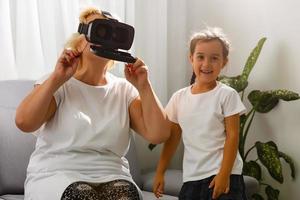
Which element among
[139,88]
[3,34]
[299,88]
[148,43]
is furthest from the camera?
[148,43]

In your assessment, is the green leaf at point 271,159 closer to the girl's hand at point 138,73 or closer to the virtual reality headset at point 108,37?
the girl's hand at point 138,73

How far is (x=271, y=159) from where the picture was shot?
2.31m

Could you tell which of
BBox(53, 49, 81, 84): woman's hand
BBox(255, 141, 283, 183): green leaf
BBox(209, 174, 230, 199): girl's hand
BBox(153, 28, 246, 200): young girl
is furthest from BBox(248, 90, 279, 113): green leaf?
BBox(53, 49, 81, 84): woman's hand

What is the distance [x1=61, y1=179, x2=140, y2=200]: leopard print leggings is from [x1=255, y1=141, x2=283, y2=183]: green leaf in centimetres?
103

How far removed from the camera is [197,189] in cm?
164

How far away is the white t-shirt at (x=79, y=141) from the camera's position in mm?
1463

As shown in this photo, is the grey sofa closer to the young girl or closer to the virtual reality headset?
the young girl

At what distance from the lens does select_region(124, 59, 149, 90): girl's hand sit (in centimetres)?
158

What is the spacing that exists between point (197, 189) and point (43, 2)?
1158 mm

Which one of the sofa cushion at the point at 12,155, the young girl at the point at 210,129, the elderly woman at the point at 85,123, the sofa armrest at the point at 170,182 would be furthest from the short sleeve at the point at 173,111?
the sofa cushion at the point at 12,155

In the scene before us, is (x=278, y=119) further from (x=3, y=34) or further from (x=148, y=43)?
(x=3, y=34)

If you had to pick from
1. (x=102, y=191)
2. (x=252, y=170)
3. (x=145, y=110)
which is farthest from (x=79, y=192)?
(x=252, y=170)

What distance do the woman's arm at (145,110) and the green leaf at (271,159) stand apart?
2.86 feet

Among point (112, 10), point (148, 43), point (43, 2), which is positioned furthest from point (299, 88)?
point (43, 2)
